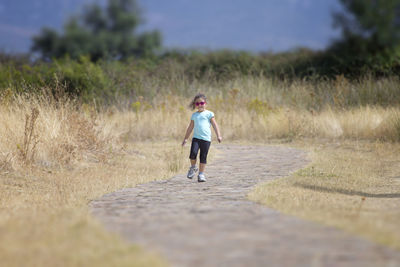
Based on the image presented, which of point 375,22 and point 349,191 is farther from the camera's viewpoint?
point 375,22

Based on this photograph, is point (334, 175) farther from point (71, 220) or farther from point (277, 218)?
point (71, 220)

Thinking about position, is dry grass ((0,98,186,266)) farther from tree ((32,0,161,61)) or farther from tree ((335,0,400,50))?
tree ((32,0,161,61))

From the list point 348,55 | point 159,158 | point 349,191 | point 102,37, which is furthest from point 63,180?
point 102,37

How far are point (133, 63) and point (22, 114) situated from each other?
613 inches

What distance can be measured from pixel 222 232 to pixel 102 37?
34043mm

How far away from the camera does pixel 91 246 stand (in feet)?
10.9

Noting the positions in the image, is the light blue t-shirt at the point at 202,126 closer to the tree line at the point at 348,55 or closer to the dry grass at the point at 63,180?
the dry grass at the point at 63,180

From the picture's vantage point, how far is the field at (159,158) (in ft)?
11.8

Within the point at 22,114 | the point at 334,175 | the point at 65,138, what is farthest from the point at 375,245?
the point at 22,114

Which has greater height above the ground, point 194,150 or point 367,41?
point 367,41

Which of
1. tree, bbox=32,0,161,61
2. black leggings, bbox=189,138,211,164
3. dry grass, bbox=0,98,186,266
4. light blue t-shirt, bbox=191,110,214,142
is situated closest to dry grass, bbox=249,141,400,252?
black leggings, bbox=189,138,211,164

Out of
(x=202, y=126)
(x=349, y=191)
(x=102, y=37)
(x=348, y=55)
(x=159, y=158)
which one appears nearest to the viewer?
(x=349, y=191)

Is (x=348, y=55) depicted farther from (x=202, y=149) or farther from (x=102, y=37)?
(x=102, y=37)

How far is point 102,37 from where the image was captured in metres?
35.9
